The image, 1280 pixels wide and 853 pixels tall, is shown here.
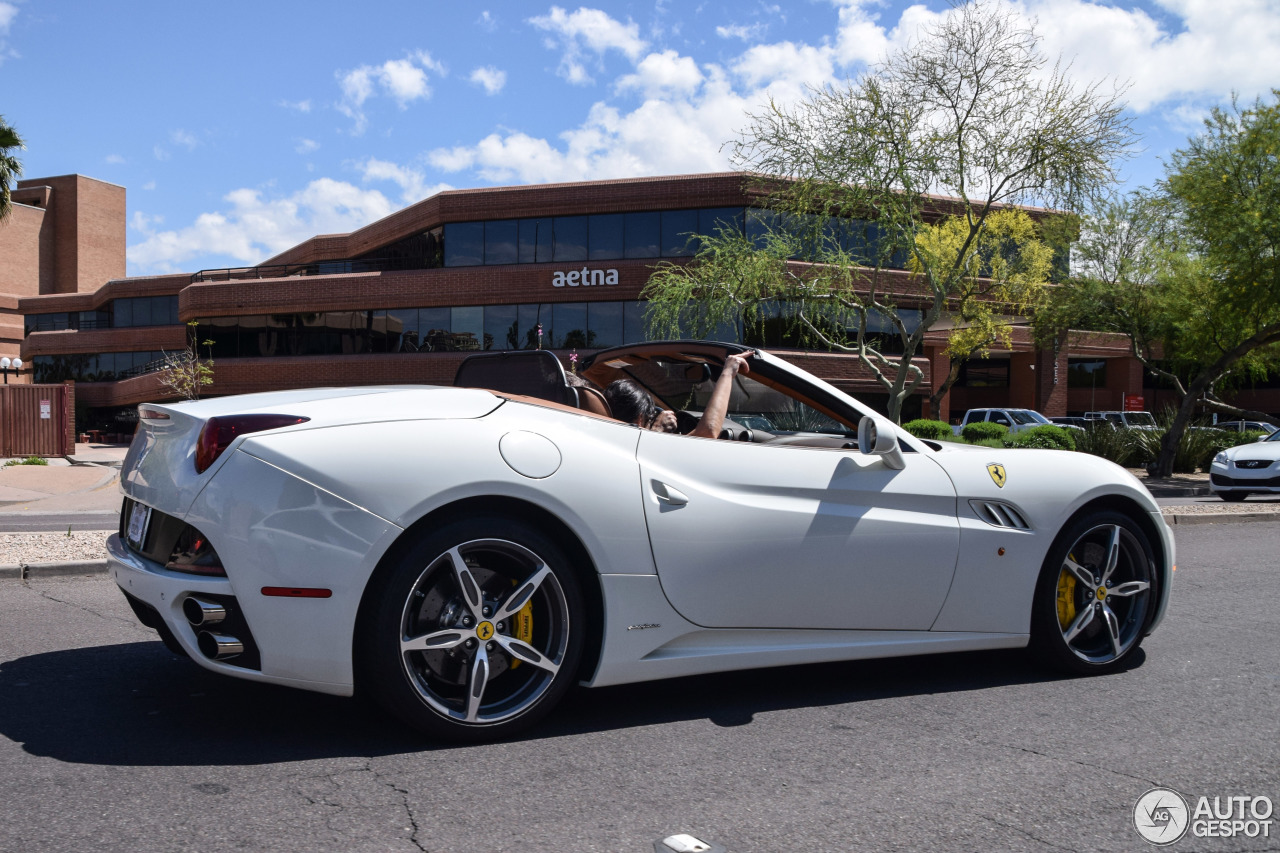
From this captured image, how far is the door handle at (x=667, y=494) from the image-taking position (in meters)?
3.64

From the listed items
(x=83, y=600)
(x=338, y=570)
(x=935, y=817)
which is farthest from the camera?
(x=83, y=600)

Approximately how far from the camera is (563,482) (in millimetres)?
3453

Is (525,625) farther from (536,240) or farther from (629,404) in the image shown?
(536,240)

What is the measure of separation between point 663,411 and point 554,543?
3.95 ft

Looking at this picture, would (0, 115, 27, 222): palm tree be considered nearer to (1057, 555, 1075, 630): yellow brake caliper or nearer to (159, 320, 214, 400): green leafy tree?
(159, 320, 214, 400): green leafy tree

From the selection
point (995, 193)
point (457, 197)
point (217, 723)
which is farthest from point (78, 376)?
point (217, 723)

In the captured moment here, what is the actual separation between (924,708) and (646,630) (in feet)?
4.14

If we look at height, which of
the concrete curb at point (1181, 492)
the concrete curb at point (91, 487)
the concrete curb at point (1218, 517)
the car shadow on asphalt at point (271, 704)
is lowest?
the concrete curb at point (91, 487)

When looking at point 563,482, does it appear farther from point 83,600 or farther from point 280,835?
point 83,600

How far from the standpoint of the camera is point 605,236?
41031 mm

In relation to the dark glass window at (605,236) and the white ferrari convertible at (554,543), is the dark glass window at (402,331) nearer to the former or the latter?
the dark glass window at (605,236)

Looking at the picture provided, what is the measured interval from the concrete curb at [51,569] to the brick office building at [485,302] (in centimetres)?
2730

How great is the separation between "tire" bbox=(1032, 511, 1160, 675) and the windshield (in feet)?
3.69
